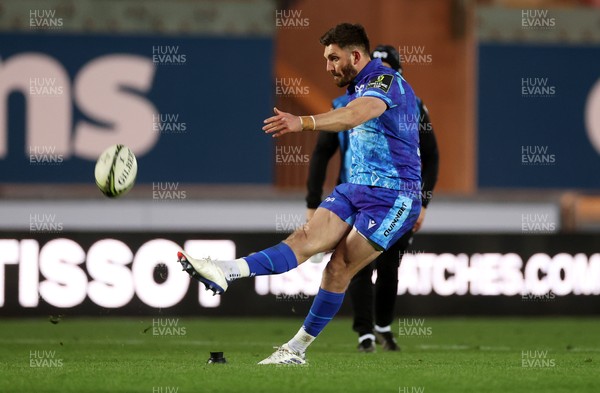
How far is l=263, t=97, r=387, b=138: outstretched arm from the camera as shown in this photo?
268 inches

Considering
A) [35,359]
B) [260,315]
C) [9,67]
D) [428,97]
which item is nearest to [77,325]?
[260,315]

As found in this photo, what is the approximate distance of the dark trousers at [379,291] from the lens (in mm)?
9391

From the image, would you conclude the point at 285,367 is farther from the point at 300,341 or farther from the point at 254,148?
the point at 254,148

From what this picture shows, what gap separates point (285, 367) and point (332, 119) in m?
1.47

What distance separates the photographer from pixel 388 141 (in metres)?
Answer: 7.73

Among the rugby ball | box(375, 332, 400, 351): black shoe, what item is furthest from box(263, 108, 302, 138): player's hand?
box(375, 332, 400, 351): black shoe

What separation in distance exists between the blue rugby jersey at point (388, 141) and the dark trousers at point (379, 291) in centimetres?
171

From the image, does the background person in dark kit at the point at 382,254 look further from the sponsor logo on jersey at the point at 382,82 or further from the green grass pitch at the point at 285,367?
the sponsor logo on jersey at the point at 382,82

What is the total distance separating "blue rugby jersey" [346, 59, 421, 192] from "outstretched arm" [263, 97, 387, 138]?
27 cm

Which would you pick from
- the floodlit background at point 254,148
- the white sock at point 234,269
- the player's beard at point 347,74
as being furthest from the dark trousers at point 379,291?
the floodlit background at point 254,148

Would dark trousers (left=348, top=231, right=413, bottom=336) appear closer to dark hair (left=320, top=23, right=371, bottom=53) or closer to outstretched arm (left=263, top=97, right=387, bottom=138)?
dark hair (left=320, top=23, right=371, bottom=53)

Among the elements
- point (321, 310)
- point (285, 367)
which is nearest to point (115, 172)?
point (321, 310)

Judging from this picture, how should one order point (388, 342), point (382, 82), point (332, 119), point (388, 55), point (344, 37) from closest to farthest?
point (332, 119) < point (382, 82) < point (344, 37) < point (388, 55) < point (388, 342)

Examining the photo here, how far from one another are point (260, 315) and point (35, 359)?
4725 mm
